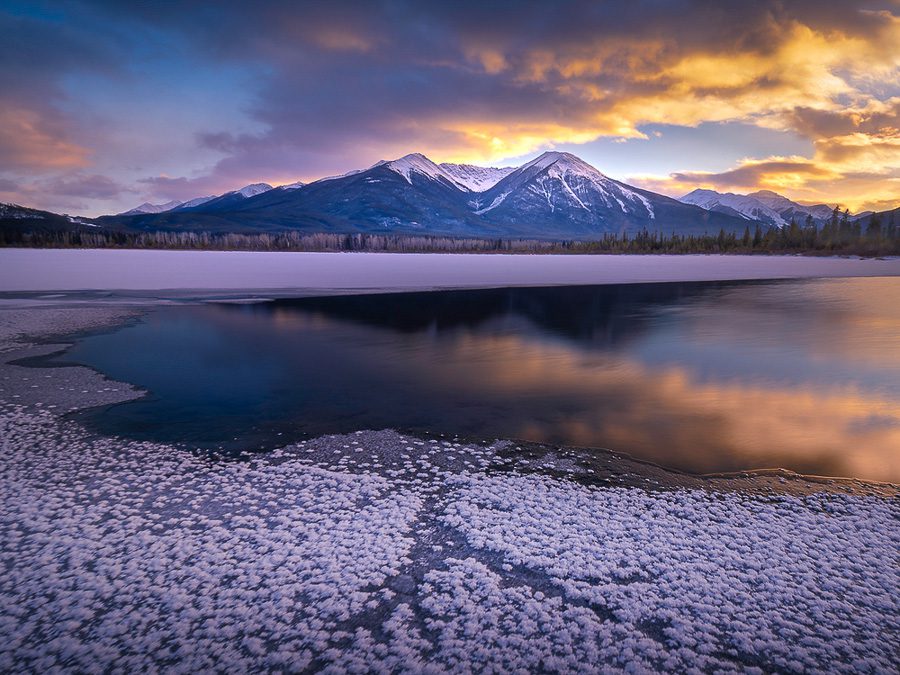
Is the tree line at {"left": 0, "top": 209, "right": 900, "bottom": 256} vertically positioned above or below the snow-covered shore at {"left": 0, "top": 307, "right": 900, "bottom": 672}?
above

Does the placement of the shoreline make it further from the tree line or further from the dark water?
the tree line

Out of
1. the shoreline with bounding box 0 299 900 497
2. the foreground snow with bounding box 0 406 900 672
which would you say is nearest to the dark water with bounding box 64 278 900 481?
the shoreline with bounding box 0 299 900 497

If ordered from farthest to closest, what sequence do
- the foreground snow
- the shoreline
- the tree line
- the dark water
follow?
the tree line, the dark water, the shoreline, the foreground snow

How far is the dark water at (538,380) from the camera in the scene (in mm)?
8141

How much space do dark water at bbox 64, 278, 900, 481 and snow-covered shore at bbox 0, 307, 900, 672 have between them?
1403 mm

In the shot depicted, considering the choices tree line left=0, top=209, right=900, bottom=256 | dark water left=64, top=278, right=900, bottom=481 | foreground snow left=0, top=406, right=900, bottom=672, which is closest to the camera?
foreground snow left=0, top=406, right=900, bottom=672

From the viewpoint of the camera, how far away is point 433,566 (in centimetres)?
456

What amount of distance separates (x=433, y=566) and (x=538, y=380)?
7818 millimetres

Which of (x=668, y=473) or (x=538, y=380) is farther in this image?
(x=538, y=380)

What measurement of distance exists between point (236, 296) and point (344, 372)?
1977cm

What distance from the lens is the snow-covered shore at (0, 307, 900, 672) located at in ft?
12.1

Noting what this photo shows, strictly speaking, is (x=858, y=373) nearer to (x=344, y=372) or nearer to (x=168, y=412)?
(x=344, y=372)

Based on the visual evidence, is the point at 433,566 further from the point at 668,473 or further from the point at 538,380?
the point at 538,380

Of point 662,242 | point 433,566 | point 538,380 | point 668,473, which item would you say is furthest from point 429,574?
point 662,242
